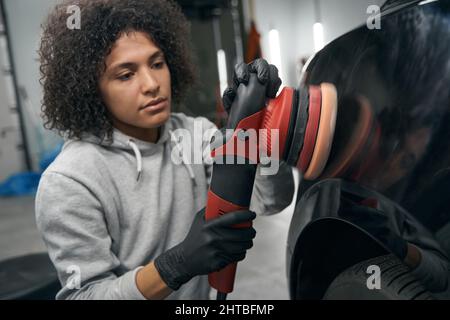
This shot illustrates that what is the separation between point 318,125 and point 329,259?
0.32 meters

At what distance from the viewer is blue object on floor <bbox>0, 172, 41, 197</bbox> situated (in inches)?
154

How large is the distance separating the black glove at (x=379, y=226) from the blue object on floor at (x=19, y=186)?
12.7ft

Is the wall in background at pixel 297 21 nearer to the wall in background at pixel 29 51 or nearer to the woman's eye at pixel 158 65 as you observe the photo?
the woman's eye at pixel 158 65

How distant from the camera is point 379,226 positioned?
0.55 metres

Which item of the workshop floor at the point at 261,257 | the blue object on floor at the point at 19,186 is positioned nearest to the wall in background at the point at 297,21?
the workshop floor at the point at 261,257

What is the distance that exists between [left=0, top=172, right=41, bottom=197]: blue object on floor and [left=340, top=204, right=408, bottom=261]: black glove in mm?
3864

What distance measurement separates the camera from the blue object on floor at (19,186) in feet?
12.8

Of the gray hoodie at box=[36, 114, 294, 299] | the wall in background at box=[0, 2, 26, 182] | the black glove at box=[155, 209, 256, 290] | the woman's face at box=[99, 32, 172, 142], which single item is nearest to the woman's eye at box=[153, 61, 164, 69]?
the woman's face at box=[99, 32, 172, 142]

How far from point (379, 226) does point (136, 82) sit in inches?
18.0

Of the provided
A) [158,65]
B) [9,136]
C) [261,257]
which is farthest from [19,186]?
[158,65]

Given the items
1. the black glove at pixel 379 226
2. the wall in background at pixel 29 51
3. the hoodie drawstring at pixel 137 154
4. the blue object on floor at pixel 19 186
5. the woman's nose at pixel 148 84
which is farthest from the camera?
the blue object on floor at pixel 19 186

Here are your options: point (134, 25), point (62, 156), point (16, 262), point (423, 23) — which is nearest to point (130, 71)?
point (134, 25)

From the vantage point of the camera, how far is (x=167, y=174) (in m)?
0.87

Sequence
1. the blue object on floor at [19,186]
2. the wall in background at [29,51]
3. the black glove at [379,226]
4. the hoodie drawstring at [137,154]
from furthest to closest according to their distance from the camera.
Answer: the blue object on floor at [19,186] → the wall in background at [29,51] → the hoodie drawstring at [137,154] → the black glove at [379,226]
